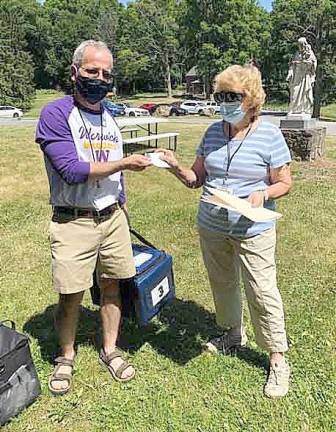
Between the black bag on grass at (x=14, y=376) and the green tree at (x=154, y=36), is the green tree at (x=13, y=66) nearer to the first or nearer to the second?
the green tree at (x=154, y=36)

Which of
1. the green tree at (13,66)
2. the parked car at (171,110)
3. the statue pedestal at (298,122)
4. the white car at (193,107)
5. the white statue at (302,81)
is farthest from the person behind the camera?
the green tree at (13,66)

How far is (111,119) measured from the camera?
259 centimetres

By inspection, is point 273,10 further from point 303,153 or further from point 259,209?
point 259,209

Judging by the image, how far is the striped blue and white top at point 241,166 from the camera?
2.41 metres

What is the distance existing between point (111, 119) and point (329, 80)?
32.9m

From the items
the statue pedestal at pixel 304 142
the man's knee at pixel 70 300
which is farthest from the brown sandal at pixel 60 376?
the statue pedestal at pixel 304 142

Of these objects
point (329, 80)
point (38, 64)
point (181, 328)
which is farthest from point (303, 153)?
point (38, 64)

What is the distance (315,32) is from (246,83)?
3202 cm

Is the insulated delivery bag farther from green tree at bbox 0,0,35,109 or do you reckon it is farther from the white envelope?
green tree at bbox 0,0,35,109

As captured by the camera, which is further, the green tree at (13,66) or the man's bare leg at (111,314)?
the green tree at (13,66)

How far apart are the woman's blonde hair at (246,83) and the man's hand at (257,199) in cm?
40

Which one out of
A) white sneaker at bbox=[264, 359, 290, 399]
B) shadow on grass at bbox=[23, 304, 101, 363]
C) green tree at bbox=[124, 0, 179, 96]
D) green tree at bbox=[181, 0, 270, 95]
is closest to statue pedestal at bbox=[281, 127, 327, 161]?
shadow on grass at bbox=[23, 304, 101, 363]

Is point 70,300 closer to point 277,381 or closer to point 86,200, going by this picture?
point 86,200

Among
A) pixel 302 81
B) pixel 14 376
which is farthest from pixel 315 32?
pixel 14 376
